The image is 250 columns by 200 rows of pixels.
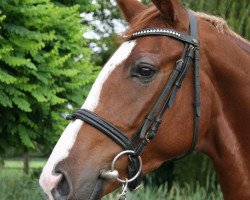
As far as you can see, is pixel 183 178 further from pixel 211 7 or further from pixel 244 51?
pixel 244 51

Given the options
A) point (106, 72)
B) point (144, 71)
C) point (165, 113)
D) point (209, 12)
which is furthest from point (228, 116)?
point (209, 12)

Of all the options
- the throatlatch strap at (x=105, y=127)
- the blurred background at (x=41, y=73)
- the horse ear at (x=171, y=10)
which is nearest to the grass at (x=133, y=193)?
the blurred background at (x=41, y=73)

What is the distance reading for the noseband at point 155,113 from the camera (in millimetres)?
2225

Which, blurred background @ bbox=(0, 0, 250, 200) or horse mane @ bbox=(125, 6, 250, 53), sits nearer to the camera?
horse mane @ bbox=(125, 6, 250, 53)

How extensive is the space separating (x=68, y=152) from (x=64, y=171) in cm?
9

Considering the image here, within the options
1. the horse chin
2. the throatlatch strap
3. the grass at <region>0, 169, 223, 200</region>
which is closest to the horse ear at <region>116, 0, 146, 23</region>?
the throatlatch strap

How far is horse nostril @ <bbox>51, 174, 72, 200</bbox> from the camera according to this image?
214cm

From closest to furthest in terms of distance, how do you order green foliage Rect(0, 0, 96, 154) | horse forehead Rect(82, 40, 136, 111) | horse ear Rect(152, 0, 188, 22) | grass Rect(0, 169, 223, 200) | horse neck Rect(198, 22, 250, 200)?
horse forehead Rect(82, 40, 136, 111) < horse ear Rect(152, 0, 188, 22) < horse neck Rect(198, 22, 250, 200) < green foliage Rect(0, 0, 96, 154) < grass Rect(0, 169, 223, 200)

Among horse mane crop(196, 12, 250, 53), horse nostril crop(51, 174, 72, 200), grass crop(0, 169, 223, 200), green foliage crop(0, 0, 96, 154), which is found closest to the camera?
horse nostril crop(51, 174, 72, 200)

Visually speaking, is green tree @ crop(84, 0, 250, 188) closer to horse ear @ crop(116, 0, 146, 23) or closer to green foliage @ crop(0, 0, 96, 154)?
green foliage @ crop(0, 0, 96, 154)

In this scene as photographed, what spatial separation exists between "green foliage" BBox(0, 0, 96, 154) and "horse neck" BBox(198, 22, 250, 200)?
2630 millimetres

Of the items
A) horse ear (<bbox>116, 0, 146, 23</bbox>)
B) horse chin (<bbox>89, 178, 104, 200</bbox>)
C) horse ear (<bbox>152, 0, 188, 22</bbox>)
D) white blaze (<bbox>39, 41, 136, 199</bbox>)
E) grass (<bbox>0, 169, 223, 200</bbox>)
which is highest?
horse ear (<bbox>152, 0, 188, 22</bbox>)

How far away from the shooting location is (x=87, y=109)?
225 centimetres

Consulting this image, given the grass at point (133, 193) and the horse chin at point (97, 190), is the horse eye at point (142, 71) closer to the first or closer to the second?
the horse chin at point (97, 190)
